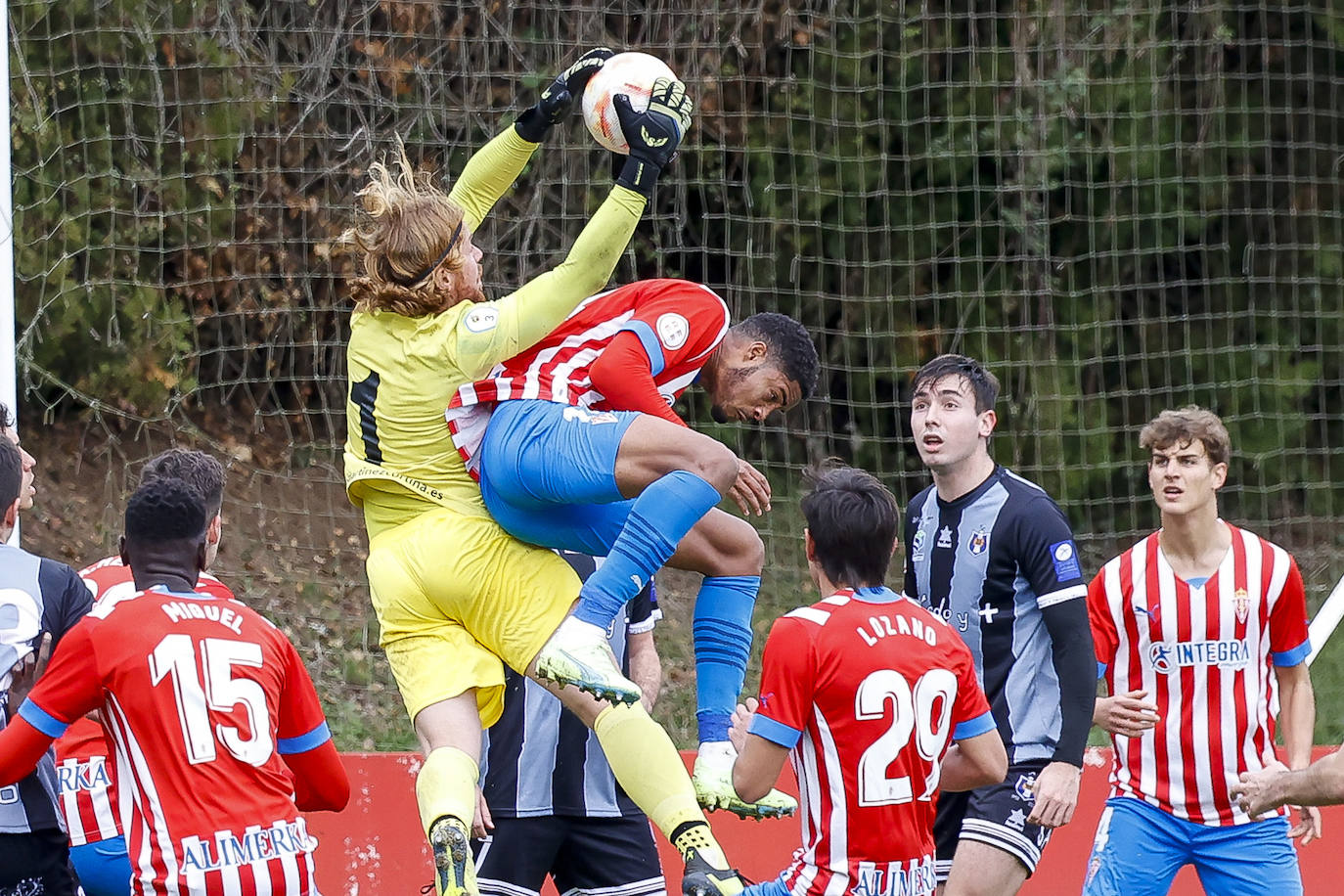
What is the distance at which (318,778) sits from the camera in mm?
4465

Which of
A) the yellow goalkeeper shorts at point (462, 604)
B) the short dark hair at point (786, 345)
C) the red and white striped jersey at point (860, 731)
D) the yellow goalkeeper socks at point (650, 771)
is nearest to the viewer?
the red and white striped jersey at point (860, 731)

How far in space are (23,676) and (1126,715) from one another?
10.8 feet

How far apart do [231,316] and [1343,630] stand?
6340 mm

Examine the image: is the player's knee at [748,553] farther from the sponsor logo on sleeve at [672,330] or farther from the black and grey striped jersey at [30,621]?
the black and grey striped jersey at [30,621]

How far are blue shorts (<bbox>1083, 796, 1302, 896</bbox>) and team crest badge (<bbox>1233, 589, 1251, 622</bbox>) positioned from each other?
2.12ft

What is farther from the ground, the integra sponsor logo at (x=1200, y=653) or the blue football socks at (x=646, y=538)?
the blue football socks at (x=646, y=538)

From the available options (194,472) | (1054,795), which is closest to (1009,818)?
(1054,795)

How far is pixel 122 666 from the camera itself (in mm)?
4035

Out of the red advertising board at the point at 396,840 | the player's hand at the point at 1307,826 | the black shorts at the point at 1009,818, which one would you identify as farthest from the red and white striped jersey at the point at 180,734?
the player's hand at the point at 1307,826

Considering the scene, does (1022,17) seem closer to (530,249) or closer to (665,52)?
(665,52)

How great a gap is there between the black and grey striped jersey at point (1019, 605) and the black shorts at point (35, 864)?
8.61 ft

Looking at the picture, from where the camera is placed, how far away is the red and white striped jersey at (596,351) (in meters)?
4.91

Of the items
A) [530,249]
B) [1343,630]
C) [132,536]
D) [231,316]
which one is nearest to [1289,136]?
[1343,630]

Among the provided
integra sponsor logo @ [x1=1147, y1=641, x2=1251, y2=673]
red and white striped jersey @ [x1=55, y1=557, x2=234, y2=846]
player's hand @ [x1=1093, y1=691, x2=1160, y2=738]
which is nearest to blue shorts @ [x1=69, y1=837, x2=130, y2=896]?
red and white striped jersey @ [x1=55, y1=557, x2=234, y2=846]
